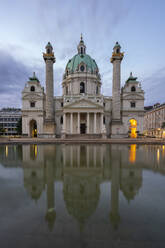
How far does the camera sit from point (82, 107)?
38125 millimetres

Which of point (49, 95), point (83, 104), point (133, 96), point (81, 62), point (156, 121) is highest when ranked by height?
point (81, 62)

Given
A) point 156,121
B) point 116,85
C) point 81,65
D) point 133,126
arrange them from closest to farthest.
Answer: point 116,85
point 133,126
point 81,65
point 156,121

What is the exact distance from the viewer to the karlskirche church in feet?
127

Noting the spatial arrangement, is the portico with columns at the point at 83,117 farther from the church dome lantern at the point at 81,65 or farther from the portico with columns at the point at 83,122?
the church dome lantern at the point at 81,65

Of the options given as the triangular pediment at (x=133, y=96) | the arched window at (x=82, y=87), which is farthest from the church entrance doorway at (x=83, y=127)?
the triangular pediment at (x=133, y=96)

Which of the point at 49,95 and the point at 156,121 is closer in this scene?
the point at 49,95

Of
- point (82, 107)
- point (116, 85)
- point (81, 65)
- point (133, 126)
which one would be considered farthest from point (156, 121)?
point (81, 65)

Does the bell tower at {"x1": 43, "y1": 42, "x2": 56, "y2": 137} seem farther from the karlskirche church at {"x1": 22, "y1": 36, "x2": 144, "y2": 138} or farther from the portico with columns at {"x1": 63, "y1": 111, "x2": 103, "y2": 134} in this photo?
the portico with columns at {"x1": 63, "y1": 111, "x2": 103, "y2": 134}

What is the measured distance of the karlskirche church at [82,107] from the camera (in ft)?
127

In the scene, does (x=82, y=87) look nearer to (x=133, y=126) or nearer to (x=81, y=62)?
(x=81, y=62)

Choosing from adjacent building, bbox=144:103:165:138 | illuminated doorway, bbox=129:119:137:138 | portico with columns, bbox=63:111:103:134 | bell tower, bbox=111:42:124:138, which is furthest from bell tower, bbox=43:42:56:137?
adjacent building, bbox=144:103:165:138

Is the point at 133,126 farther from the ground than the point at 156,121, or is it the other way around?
the point at 156,121

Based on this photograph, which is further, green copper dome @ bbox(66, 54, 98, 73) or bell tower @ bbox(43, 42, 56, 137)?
green copper dome @ bbox(66, 54, 98, 73)

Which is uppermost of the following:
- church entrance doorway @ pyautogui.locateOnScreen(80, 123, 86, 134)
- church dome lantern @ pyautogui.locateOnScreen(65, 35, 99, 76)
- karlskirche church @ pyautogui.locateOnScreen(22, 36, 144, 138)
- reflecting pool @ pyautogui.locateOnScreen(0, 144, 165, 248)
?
church dome lantern @ pyautogui.locateOnScreen(65, 35, 99, 76)
